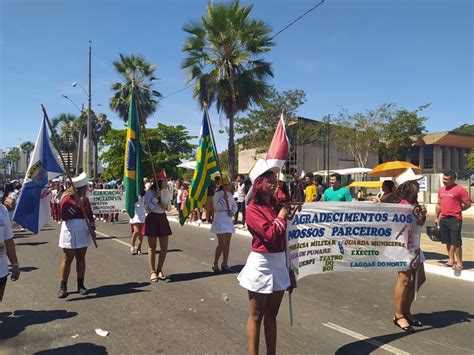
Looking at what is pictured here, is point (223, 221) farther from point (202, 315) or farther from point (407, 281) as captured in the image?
point (407, 281)

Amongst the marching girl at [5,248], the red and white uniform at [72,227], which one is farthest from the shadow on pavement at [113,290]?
the marching girl at [5,248]

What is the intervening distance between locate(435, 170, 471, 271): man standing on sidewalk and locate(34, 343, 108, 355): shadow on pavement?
6.46 meters

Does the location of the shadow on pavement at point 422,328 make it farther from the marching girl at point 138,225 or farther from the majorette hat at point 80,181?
the marching girl at point 138,225

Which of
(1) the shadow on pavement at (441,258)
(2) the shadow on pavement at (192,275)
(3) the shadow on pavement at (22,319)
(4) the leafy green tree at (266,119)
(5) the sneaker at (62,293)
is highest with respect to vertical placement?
(4) the leafy green tree at (266,119)

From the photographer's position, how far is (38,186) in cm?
585

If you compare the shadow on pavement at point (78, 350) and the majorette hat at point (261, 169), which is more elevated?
the majorette hat at point (261, 169)

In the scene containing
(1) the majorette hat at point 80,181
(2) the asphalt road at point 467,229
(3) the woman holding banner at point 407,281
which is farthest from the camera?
(2) the asphalt road at point 467,229

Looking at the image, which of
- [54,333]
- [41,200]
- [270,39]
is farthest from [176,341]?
[270,39]

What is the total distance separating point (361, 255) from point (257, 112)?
2890 cm

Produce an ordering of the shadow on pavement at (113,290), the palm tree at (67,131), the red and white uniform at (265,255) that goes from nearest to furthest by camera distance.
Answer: the red and white uniform at (265,255) < the shadow on pavement at (113,290) < the palm tree at (67,131)

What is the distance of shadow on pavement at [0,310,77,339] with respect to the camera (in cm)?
491

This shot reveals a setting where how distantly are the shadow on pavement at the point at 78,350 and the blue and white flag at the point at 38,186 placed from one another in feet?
6.37

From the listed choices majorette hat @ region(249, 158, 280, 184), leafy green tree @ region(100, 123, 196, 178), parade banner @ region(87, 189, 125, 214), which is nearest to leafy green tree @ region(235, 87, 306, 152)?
leafy green tree @ region(100, 123, 196, 178)

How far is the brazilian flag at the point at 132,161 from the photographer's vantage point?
278 inches
